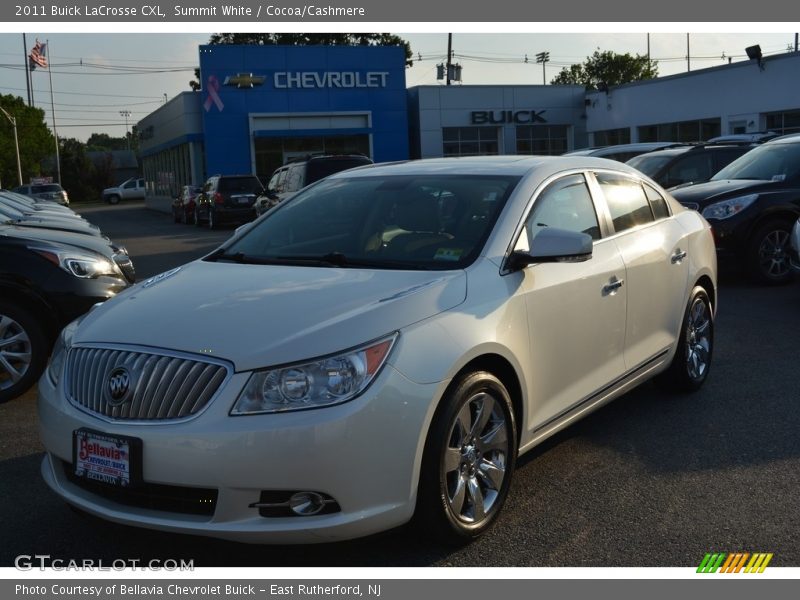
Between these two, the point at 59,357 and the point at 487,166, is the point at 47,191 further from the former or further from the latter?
the point at 59,357

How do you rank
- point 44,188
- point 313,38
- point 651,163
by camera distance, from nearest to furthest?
point 651,163, point 44,188, point 313,38

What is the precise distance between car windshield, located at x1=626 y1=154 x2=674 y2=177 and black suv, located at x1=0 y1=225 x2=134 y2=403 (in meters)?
9.80

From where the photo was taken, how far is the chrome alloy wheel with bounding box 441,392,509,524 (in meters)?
3.84

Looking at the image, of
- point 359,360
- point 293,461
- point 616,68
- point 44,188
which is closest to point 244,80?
point 44,188

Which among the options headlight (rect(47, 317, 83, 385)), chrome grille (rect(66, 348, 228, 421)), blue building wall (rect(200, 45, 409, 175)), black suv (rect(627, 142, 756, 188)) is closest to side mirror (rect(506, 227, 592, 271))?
chrome grille (rect(66, 348, 228, 421))

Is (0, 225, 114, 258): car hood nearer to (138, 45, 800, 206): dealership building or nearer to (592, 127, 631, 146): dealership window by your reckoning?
(138, 45, 800, 206): dealership building

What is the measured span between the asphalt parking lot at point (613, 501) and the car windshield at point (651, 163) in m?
8.37

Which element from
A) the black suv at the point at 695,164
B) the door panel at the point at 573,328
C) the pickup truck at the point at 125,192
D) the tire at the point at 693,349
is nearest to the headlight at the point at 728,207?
the black suv at the point at 695,164

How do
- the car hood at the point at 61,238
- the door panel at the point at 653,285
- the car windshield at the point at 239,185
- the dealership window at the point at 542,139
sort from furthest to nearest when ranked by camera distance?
the dealership window at the point at 542,139 < the car windshield at the point at 239,185 < the car hood at the point at 61,238 < the door panel at the point at 653,285

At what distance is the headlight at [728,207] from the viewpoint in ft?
36.6

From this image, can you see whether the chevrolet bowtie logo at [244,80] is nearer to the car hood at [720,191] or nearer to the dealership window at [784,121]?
the dealership window at [784,121]

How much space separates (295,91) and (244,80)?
7.96 ft

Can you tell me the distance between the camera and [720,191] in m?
11.4

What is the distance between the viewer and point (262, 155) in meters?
43.1
